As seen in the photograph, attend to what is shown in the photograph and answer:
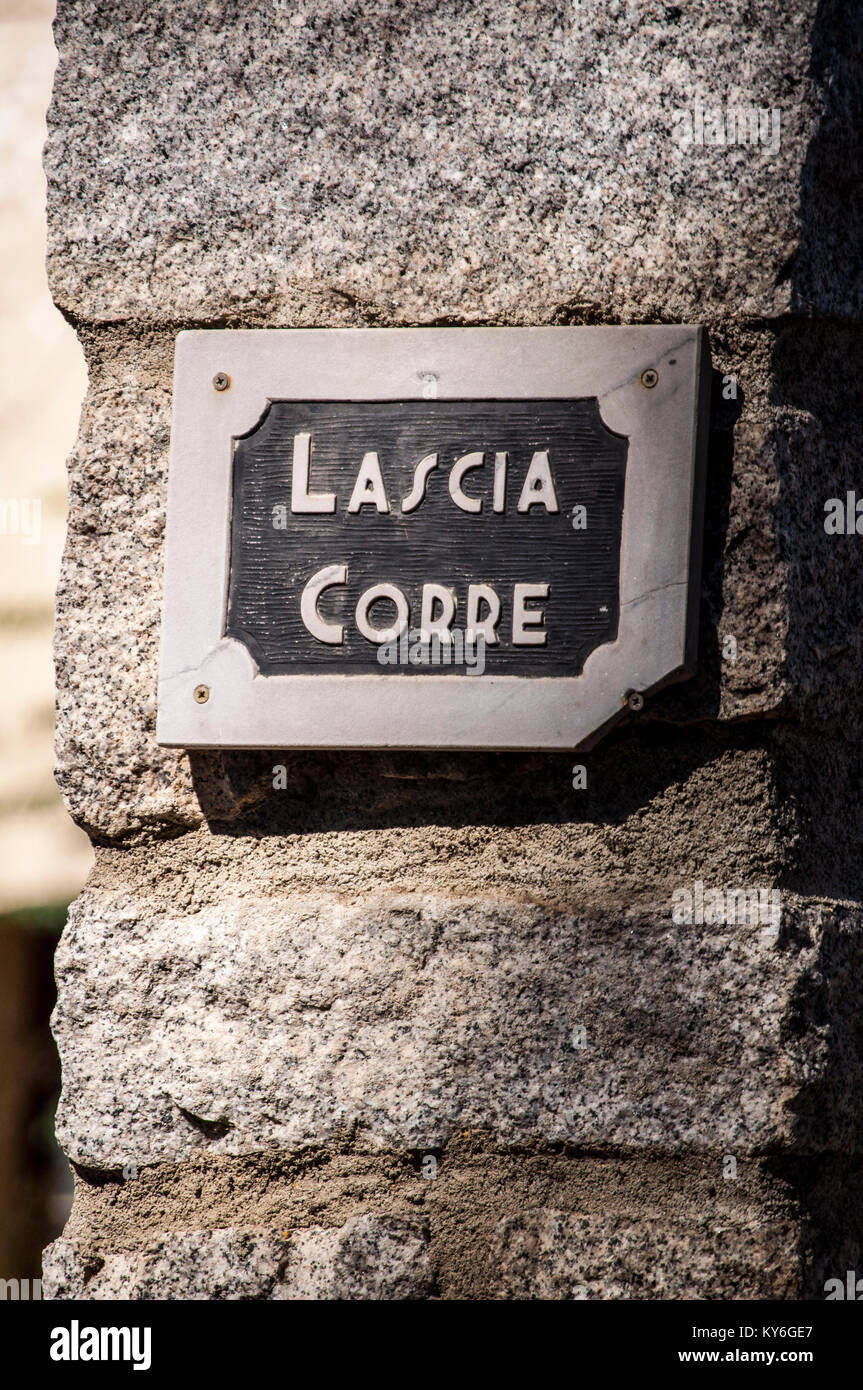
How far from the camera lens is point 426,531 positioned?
0.98 metres

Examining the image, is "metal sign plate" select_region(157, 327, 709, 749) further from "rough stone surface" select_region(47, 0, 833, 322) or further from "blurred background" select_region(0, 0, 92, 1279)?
"blurred background" select_region(0, 0, 92, 1279)

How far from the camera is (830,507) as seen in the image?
99 cm

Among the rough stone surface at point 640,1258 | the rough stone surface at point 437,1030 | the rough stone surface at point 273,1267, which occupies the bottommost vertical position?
the rough stone surface at point 273,1267

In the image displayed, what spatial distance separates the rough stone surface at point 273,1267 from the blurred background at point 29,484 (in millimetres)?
883

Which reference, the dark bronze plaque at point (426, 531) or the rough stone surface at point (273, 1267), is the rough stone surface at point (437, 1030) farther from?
the dark bronze plaque at point (426, 531)

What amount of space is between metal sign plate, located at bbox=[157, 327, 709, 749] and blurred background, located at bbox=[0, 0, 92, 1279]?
910 mm

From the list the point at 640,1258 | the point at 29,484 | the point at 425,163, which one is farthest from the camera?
the point at 29,484

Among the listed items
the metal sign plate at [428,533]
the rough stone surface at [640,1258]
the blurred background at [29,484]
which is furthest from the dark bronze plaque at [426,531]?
the blurred background at [29,484]

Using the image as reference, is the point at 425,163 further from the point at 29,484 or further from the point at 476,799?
the point at 29,484

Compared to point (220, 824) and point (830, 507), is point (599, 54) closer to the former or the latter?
point (830, 507)

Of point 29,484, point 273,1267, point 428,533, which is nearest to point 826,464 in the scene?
point 428,533

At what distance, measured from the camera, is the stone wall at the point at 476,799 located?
3.03ft

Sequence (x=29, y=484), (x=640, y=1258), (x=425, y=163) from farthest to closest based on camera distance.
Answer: (x=29, y=484) < (x=425, y=163) < (x=640, y=1258)

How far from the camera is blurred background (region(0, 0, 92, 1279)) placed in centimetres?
183
